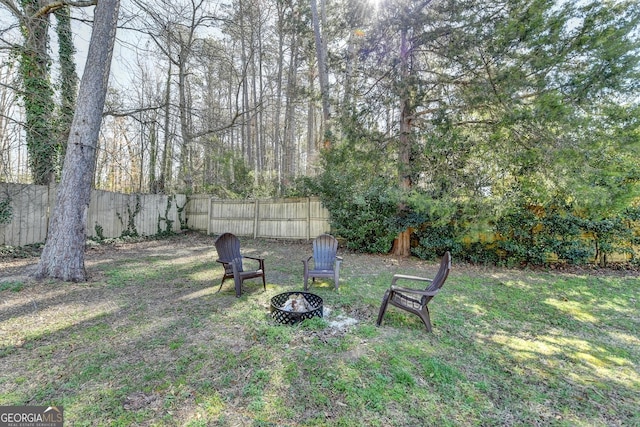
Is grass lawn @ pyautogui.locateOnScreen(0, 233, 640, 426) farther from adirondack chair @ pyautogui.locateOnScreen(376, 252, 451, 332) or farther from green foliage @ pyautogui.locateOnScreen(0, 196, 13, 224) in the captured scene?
green foliage @ pyautogui.locateOnScreen(0, 196, 13, 224)

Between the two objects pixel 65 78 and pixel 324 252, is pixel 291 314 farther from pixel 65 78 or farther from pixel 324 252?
pixel 65 78

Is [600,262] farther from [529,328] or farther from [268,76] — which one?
[268,76]

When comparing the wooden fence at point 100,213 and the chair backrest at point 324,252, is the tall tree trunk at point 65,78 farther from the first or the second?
the chair backrest at point 324,252

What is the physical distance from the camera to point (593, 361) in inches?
110

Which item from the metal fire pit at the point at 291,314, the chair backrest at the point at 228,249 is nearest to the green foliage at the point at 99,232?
the chair backrest at the point at 228,249

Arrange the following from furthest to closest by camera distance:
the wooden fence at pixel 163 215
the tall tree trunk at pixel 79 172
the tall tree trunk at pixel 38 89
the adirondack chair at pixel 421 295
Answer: the wooden fence at pixel 163 215
the tall tree trunk at pixel 38 89
the tall tree trunk at pixel 79 172
the adirondack chair at pixel 421 295

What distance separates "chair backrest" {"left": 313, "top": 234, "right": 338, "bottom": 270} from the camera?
4910 mm

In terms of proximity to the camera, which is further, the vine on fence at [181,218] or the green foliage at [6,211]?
the vine on fence at [181,218]

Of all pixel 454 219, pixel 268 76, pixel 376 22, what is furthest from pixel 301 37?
pixel 454 219

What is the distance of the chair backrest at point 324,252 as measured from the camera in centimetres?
491

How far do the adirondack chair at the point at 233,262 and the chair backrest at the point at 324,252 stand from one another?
98 cm

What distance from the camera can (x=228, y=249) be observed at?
4.70 metres

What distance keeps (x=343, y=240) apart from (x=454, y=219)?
10.3 ft

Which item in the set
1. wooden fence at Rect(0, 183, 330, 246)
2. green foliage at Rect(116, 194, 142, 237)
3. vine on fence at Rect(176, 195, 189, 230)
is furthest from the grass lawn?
vine on fence at Rect(176, 195, 189, 230)
